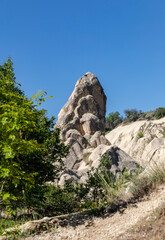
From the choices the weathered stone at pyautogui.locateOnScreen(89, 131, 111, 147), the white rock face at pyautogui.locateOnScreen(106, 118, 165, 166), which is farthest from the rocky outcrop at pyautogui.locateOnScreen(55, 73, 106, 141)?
the white rock face at pyautogui.locateOnScreen(106, 118, 165, 166)

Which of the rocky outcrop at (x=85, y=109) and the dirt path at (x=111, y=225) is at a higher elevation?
the rocky outcrop at (x=85, y=109)

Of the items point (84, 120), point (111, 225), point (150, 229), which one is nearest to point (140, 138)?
point (84, 120)

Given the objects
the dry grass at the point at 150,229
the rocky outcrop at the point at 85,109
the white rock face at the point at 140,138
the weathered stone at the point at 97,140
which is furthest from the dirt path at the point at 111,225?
the rocky outcrop at the point at 85,109

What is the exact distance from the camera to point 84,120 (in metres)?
31.4

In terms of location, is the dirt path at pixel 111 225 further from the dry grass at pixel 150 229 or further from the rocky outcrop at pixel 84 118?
the rocky outcrop at pixel 84 118

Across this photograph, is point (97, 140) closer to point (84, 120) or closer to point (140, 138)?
point (84, 120)

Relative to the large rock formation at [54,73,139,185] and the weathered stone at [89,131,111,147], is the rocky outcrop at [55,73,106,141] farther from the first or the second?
the weathered stone at [89,131,111,147]

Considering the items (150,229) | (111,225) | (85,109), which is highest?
(85,109)

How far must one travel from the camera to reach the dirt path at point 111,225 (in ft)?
16.1

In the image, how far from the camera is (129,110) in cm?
6203

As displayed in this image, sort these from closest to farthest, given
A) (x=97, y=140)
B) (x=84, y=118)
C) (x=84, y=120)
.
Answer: (x=97, y=140) → (x=84, y=120) → (x=84, y=118)

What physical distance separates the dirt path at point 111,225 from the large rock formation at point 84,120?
17438 mm

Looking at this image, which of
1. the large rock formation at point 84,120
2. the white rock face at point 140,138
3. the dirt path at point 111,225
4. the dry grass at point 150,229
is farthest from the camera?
the white rock face at point 140,138

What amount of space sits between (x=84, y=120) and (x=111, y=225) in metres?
26.2
